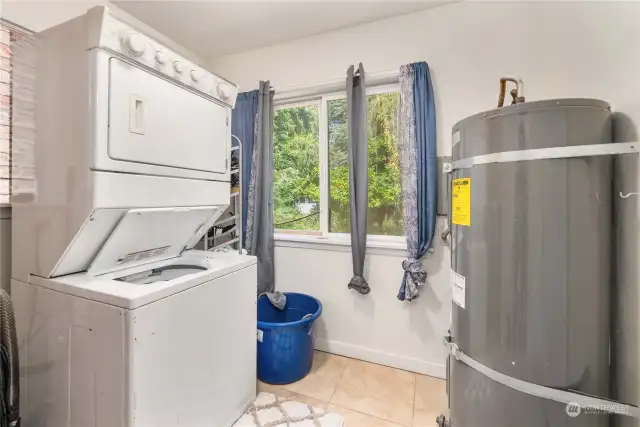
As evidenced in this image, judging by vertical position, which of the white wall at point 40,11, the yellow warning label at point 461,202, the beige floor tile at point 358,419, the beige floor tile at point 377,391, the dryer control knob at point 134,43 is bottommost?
the beige floor tile at point 358,419

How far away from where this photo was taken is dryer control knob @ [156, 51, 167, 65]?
1.23 meters

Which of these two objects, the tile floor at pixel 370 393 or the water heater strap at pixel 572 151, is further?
the tile floor at pixel 370 393

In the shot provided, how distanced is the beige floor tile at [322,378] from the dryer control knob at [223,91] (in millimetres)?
1924

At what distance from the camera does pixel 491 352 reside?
1029 mm

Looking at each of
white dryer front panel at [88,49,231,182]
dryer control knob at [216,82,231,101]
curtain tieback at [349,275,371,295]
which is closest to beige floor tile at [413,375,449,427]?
curtain tieback at [349,275,371,295]

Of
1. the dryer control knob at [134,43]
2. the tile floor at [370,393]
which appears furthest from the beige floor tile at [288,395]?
the dryer control knob at [134,43]

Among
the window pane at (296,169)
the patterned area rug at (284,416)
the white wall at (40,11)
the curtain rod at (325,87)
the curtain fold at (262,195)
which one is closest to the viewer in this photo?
the white wall at (40,11)

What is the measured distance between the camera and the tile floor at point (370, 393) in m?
1.64

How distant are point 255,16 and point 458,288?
2255 mm

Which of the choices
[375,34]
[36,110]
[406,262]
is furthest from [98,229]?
[375,34]

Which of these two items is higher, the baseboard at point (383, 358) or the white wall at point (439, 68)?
the white wall at point (439, 68)

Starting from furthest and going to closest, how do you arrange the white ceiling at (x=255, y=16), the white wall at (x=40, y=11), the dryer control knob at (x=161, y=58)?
the white ceiling at (x=255, y=16), the white wall at (x=40, y=11), the dryer control knob at (x=161, y=58)

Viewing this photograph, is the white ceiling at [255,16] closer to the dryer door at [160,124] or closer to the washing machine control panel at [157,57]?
the washing machine control panel at [157,57]

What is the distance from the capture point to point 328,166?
2.42 metres
